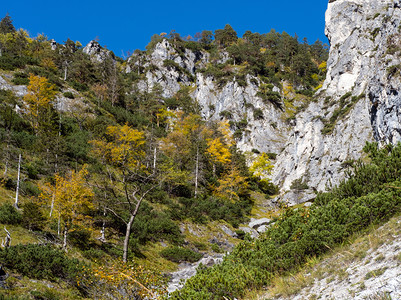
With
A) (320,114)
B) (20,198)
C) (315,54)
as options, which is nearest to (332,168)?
(320,114)

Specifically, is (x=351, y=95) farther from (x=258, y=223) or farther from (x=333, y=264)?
(x=333, y=264)

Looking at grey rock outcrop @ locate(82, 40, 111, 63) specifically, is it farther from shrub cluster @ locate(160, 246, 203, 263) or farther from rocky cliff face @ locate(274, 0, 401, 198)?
shrub cluster @ locate(160, 246, 203, 263)

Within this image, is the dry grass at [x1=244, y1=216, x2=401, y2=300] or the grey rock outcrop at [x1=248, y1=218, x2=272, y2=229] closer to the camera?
the dry grass at [x1=244, y1=216, x2=401, y2=300]

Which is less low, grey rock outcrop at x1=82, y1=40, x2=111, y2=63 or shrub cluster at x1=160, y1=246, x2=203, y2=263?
grey rock outcrop at x1=82, y1=40, x2=111, y2=63

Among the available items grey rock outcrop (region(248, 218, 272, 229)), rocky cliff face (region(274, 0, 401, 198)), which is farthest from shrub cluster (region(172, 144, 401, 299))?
grey rock outcrop (region(248, 218, 272, 229))

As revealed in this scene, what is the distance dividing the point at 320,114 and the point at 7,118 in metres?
48.0

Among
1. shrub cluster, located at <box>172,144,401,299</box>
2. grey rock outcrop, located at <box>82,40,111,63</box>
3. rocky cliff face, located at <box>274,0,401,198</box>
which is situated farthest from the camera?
grey rock outcrop, located at <box>82,40,111,63</box>

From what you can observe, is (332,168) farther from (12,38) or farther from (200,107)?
(12,38)

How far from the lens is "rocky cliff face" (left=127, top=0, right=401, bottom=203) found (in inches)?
1099

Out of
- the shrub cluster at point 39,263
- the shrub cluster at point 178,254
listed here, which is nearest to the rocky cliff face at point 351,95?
the shrub cluster at point 178,254

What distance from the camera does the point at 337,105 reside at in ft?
142

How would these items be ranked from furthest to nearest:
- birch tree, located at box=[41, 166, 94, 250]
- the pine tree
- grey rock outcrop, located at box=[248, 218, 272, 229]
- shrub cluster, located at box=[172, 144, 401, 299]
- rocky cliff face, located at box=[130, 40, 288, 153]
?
the pine tree → rocky cliff face, located at box=[130, 40, 288, 153] → grey rock outcrop, located at box=[248, 218, 272, 229] → birch tree, located at box=[41, 166, 94, 250] → shrub cluster, located at box=[172, 144, 401, 299]

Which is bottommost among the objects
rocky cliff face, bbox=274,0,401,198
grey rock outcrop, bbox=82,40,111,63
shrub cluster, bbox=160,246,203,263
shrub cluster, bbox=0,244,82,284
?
shrub cluster, bbox=160,246,203,263

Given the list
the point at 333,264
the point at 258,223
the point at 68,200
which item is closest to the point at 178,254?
the point at 68,200
